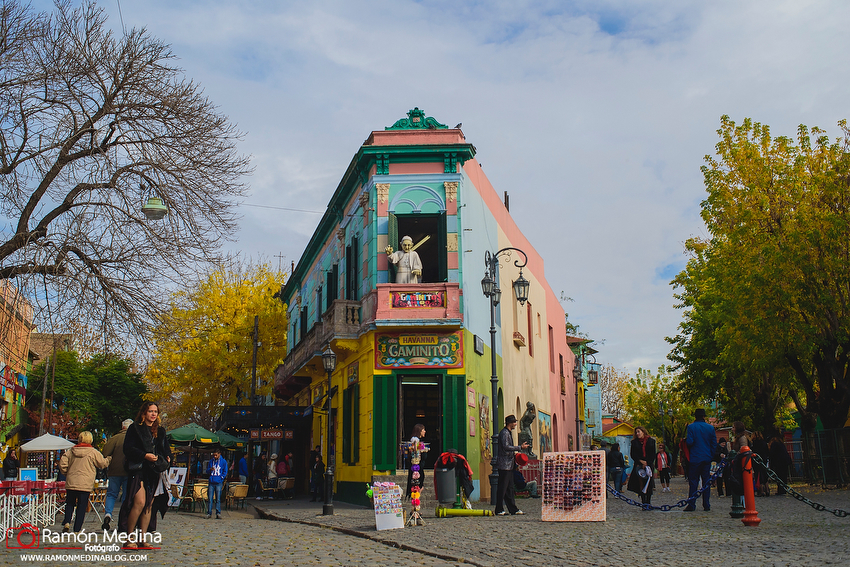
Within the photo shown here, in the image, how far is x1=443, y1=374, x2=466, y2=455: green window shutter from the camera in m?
19.2

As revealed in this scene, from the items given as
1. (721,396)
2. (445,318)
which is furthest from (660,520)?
(721,396)

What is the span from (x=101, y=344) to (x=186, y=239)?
220cm

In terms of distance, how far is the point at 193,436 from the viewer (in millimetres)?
22750

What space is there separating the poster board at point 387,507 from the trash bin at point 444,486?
2.80 m

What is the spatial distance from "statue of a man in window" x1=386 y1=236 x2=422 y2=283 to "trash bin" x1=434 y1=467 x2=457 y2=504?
18.7ft

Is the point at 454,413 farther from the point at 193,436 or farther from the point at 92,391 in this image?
the point at 92,391

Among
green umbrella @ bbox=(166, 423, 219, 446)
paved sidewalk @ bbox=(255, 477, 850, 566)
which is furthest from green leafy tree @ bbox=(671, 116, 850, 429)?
green umbrella @ bbox=(166, 423, 219, 446)

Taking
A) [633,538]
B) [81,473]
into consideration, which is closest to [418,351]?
[81,473]

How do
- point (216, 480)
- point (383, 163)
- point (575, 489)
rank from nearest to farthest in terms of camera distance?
point (575, 489) → point (216, 480) → point (383, 163)

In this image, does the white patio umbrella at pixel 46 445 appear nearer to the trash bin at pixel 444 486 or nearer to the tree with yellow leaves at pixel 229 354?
the trash bin at pixel 444 486

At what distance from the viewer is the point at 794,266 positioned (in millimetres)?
20766

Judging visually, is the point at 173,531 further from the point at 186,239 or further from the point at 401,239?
the point at 401,239

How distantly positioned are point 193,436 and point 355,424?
5118mm

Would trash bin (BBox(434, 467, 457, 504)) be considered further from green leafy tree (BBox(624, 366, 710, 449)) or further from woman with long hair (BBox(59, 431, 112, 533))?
green leafy tree (BBox(624, 366, 710, 449))
